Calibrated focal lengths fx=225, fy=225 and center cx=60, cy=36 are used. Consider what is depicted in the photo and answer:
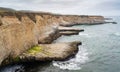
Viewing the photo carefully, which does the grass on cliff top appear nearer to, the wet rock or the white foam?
the wet rock

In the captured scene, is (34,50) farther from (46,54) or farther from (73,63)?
(73,63)

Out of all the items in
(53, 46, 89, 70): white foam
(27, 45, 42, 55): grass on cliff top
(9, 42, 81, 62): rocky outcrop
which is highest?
(27, 45, 42, 55): grass on cliff top

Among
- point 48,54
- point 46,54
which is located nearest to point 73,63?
point 48,54

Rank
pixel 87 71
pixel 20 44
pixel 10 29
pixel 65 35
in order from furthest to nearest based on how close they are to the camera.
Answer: pixel 65 35 < pixel 20 44 < pixel 10 29 < pixel 87 71

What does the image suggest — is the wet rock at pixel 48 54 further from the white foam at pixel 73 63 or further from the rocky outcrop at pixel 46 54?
the white foam at pixel 73 63

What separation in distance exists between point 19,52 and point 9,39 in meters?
2.89

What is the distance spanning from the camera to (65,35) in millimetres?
67188

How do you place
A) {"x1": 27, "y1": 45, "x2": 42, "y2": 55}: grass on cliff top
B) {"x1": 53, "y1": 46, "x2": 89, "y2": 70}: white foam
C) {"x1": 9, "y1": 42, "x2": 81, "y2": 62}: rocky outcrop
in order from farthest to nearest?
{"x1": 27, "y1": 45, "x2": 42, "y2": 55}: grass on cliff top < {"x1": 9, "y1": 42, "x2": 81, "y2": 62}: rocky outcrop < {"x1": 53, "y1": 46, "x2": 89, "y2": 70}: white foam

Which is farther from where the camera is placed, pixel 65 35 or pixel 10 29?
pixel 65 35

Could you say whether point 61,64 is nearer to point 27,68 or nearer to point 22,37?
point 27,68

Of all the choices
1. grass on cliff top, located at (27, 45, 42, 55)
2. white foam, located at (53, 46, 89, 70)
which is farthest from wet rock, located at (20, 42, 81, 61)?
white foam, located at (53, 46, 89, 70)

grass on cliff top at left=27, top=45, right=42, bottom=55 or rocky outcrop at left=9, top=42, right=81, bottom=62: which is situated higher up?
grass on cliff top at left=27, top=45, right=42, bottom=55

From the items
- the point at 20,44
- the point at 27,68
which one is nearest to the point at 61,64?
the point at 27,68

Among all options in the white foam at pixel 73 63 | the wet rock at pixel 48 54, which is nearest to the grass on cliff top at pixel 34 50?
the wet rock at pixel 48 54
